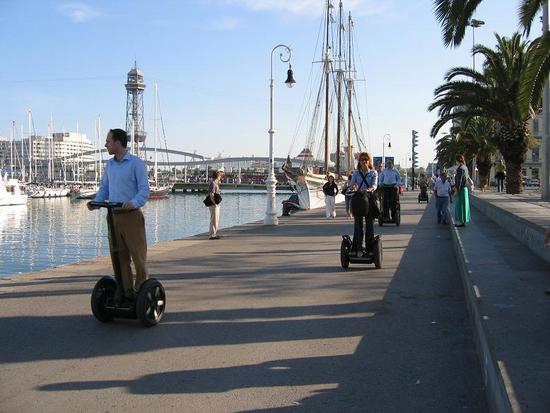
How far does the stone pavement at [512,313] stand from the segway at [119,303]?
3.31m

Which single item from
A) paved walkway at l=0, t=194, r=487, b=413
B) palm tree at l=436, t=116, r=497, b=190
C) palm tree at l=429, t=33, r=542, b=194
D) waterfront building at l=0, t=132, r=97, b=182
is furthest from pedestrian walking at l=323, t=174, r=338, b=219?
waterfront building at l=0, t=132, r=97, b=182

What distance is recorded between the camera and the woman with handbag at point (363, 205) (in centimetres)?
1004

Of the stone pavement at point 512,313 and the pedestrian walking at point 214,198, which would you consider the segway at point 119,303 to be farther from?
the pedestrian walking at point 214,198

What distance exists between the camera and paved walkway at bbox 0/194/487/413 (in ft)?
14.3

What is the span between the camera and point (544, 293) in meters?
6.59

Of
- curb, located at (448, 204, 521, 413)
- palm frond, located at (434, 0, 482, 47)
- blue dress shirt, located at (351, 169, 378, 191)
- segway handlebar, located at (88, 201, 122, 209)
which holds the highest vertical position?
palm frond, located at (434, 0, 482, 47)

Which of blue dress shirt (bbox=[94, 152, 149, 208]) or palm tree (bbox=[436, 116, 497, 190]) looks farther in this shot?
palm tree (bbox=[436, 116, 497, 190])

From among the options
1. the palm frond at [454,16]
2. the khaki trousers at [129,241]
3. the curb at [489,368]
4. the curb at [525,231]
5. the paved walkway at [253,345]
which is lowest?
the paved walkway at [253,345]

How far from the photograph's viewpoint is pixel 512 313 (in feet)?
18.7

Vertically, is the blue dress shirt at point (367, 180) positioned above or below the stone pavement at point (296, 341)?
above

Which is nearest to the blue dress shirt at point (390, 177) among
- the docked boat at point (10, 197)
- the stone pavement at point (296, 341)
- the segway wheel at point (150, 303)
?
the stone pavement at point (296, 341)

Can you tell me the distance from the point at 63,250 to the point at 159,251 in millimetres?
7789

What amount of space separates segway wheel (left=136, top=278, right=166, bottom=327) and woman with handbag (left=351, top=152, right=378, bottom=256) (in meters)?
4.43

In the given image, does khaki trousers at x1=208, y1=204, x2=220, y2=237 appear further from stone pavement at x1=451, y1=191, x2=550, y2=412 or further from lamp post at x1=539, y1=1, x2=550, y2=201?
lamp post at x1=539, y1=1, x2=550, y2=201
